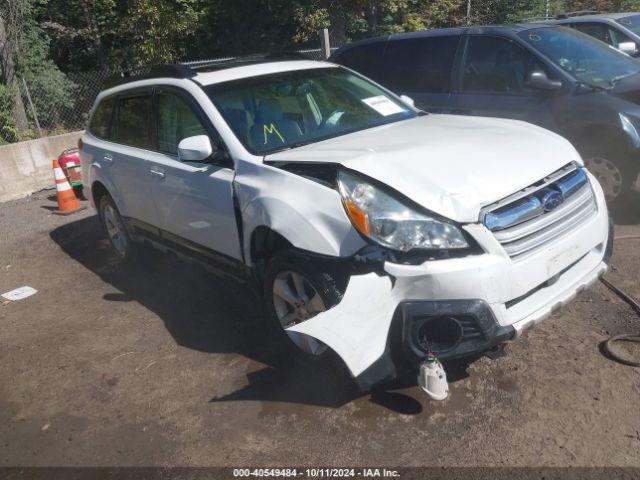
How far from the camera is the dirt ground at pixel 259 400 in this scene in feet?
9.56

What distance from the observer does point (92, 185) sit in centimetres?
601

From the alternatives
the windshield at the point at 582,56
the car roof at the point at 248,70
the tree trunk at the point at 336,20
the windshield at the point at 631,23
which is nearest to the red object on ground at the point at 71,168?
the car roof at the point at 248,70

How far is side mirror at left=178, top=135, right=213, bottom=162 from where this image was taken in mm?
3779

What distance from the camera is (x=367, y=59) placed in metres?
7.07

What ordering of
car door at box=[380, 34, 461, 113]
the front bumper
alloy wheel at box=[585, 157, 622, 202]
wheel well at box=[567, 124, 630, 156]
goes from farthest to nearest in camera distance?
car door at box=[380, 34, 461, 113], alloy wheel at box=[585, 157, 622, 202], wheel well at box=[567, 124, 630, 156], the front bumper

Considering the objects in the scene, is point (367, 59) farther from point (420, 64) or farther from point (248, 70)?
point (248, 70)

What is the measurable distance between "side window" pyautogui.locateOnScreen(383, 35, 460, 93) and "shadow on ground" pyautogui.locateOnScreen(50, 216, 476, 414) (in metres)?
3.10

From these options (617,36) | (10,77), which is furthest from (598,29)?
(10,77)

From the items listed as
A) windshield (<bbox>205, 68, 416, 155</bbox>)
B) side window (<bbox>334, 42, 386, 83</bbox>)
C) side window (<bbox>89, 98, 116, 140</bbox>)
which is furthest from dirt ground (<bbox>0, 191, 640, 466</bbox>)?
side window (<bbox>334, 42, 386, 83</bbox>)

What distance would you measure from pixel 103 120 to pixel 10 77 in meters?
7.52

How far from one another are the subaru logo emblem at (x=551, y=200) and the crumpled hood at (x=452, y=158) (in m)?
0.11

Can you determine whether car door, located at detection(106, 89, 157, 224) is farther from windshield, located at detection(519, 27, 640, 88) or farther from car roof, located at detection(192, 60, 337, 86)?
windshield, located at detection(519, 27, 640, 88)

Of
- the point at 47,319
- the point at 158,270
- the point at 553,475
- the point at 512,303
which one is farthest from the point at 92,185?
the point at 553,475

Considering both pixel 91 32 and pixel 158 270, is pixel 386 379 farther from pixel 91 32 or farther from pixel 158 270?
pixel 91 32
